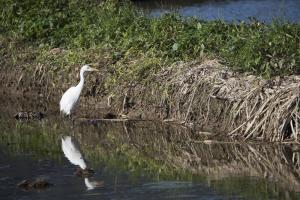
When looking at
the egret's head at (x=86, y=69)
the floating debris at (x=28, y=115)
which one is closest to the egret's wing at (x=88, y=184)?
the egret's head at (x=86, y=69)

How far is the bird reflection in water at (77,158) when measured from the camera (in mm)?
12141

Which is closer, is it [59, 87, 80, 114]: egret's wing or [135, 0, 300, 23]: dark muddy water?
[59, 87, 80, 114]: egret's wing

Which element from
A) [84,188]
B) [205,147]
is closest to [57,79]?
[205,147]

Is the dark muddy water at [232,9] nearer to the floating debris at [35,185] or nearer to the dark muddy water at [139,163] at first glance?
the dark muddy water at [139,163]

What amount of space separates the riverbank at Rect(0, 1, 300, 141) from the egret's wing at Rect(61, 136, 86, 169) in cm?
181

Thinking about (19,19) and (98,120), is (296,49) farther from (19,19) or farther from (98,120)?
(19,19)

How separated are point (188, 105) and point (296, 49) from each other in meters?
2.19

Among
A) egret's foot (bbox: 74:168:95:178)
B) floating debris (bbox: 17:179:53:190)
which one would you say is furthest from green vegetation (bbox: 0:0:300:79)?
floating debris (bbox: 17:179:53:190)

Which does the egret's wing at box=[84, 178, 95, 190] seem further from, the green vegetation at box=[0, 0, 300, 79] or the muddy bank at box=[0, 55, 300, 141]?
the green vegetation at box=[0, 0, 300, 79]

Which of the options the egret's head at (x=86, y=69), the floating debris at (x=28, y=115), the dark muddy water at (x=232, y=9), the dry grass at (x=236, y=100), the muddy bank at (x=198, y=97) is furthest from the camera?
the dark muddy water at (x=232, y=9)

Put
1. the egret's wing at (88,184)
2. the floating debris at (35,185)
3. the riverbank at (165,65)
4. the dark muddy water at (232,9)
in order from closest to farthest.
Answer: the egret's wing at (88,184) < the floating debris at (35,185) < the riverbank at (165,65) < the dark muddy water at (232,9)

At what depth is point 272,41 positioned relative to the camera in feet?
51.8

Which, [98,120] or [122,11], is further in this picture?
[122,11]

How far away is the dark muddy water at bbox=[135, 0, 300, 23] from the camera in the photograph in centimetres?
2485
